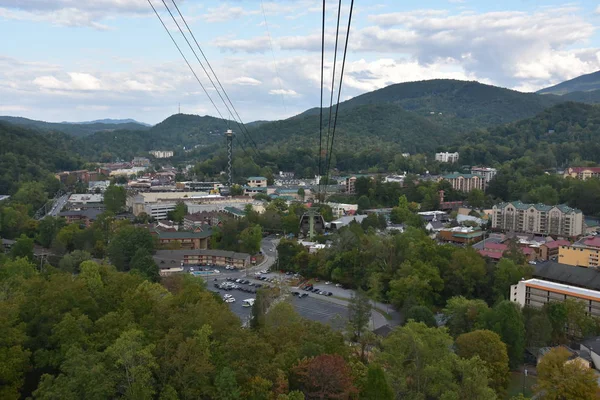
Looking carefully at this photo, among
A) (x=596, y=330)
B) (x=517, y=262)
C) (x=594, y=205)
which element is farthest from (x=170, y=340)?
(x=594, y=205)

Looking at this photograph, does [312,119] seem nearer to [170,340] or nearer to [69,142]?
[69,142]

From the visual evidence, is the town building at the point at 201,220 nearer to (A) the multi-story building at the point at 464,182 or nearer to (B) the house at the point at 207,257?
(B) the house at the point at 207,257

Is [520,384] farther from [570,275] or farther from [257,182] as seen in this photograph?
[257,182]

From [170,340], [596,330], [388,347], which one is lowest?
[596,330]

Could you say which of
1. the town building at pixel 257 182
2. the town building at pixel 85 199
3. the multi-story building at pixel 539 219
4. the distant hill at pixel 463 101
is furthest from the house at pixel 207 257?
the distant hill at pixel 463 101

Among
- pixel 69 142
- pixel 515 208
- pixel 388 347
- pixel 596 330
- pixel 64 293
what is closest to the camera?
pixel 64 293

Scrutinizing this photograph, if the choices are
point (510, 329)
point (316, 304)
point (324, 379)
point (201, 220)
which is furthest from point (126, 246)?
point (324, 379)

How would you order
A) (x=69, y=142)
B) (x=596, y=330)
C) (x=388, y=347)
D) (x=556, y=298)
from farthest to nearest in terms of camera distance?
(x=69, y=142), (x=556, y=298), (x=596, y=330), (x=388, y=347)
